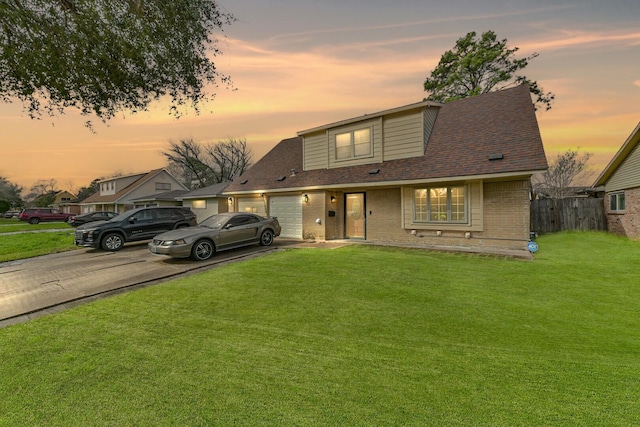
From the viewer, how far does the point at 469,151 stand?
10.0 m

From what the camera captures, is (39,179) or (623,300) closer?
(623,300)

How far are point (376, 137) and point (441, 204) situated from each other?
417 cm

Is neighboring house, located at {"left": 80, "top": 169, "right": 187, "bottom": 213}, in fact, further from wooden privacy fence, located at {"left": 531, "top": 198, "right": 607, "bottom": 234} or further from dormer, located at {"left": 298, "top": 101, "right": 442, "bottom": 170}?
wooden privacy fence, located at {"left": 531, "top": 198, "right": 607, "bottom": 234}

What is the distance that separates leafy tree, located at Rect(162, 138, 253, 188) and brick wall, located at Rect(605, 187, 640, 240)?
39.3 metres

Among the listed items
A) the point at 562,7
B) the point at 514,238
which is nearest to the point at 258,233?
the point at 514,238

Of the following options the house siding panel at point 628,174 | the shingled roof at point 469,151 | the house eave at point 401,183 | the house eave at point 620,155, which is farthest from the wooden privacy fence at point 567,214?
the house eave at point 401,183

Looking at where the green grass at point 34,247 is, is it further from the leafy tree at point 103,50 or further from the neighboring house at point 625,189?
the neighboring house at point 625,189

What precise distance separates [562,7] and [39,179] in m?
105

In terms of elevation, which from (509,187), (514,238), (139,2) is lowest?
(514,238)

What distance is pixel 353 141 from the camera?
12859 millimetres

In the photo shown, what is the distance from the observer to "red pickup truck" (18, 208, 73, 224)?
105 ft

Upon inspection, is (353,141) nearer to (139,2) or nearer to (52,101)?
(139,2)

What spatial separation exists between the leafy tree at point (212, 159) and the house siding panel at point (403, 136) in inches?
1308

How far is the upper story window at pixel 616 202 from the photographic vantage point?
12.8 meters
